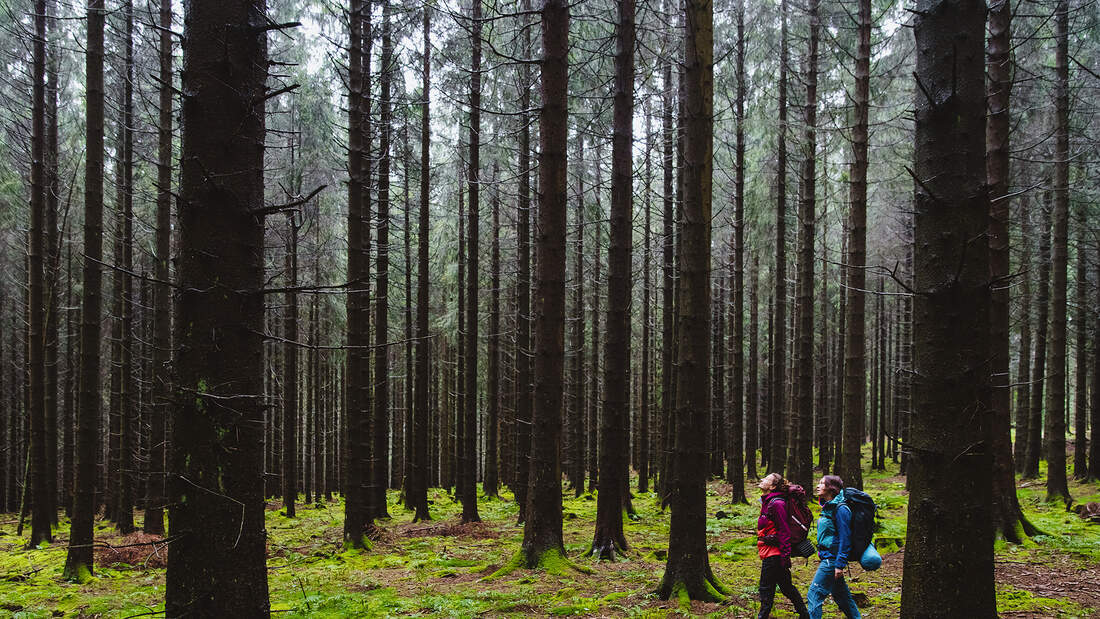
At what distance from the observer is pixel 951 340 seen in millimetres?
3504

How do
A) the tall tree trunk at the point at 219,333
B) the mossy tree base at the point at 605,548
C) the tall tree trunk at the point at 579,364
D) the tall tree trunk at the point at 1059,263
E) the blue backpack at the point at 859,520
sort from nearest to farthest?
the tall tree trunk at the point at 219,333
the blue backpack at the point at 859,520
the mossy tree base at the point at 605,548
the tall tree trunk at the point at 1059,263
the tall tree trunk at the point at 579,364

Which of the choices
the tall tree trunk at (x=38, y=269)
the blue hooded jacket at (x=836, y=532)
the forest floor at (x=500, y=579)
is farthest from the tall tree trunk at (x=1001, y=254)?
the tall tree trunk at (x=38, y=269)

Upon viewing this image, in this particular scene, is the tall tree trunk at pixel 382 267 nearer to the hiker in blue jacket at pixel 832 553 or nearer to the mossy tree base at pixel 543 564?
the mossy tree base at pixel 543 564

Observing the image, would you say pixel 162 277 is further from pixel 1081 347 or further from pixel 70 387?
pixel 1081 347

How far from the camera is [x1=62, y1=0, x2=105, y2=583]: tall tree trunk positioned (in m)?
9.46

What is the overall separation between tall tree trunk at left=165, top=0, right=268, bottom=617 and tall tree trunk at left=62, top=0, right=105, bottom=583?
24.3ft

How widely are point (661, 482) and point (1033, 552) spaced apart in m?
10.1

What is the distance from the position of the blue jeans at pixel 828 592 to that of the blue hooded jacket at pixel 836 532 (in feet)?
0.29

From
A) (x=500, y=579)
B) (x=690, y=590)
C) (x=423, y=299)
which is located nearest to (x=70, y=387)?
(x=423, y=299)

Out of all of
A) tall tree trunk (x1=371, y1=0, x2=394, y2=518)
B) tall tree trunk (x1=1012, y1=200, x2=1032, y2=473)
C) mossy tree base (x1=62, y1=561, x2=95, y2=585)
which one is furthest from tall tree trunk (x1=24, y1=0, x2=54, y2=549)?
tall tree trunk (x1=1012, y1=200, x2=1032, y2=473)

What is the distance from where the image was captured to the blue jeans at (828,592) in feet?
20.5

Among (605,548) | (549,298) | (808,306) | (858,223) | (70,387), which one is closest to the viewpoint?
(549,298)

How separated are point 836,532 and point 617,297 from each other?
5.23 meters

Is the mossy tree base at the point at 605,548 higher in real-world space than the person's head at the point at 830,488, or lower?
lower
